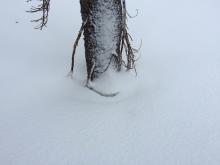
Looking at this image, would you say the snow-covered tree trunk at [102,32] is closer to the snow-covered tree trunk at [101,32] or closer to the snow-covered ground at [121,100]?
the snow-covered tree trunk at [101,32]

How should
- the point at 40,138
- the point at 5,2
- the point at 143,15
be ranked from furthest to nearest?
the point at 5,2
the point at 143,15
the point at 40,138

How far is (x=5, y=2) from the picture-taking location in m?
4.02

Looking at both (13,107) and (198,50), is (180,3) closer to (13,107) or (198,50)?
(198,50)

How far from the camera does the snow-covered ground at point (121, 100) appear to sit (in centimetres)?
204

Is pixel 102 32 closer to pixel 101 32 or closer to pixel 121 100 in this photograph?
pixel 101 32

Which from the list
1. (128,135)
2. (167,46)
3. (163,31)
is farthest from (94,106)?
(163,31)

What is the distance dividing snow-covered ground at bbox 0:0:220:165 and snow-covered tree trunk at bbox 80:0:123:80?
0.15m

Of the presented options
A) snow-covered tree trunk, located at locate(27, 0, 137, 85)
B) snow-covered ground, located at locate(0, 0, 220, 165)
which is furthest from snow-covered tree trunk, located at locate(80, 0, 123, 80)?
snow-covered ground, located at locate(0, 0, 220, 165)

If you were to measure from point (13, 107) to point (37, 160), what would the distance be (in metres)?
0.59

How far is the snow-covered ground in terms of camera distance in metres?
2.04

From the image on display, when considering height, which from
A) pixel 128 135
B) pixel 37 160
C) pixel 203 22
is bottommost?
pixel 37 160

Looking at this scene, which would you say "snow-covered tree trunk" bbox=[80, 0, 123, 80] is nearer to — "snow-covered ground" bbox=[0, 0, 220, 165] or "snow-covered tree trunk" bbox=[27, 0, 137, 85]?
"snow-covered tree trunk" bbox=[27, 0, 137, 85]

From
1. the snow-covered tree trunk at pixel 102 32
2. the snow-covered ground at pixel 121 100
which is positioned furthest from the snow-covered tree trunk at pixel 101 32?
the snow-covered ground at pixel 121 100

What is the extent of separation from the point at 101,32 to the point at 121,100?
19.9 inches
